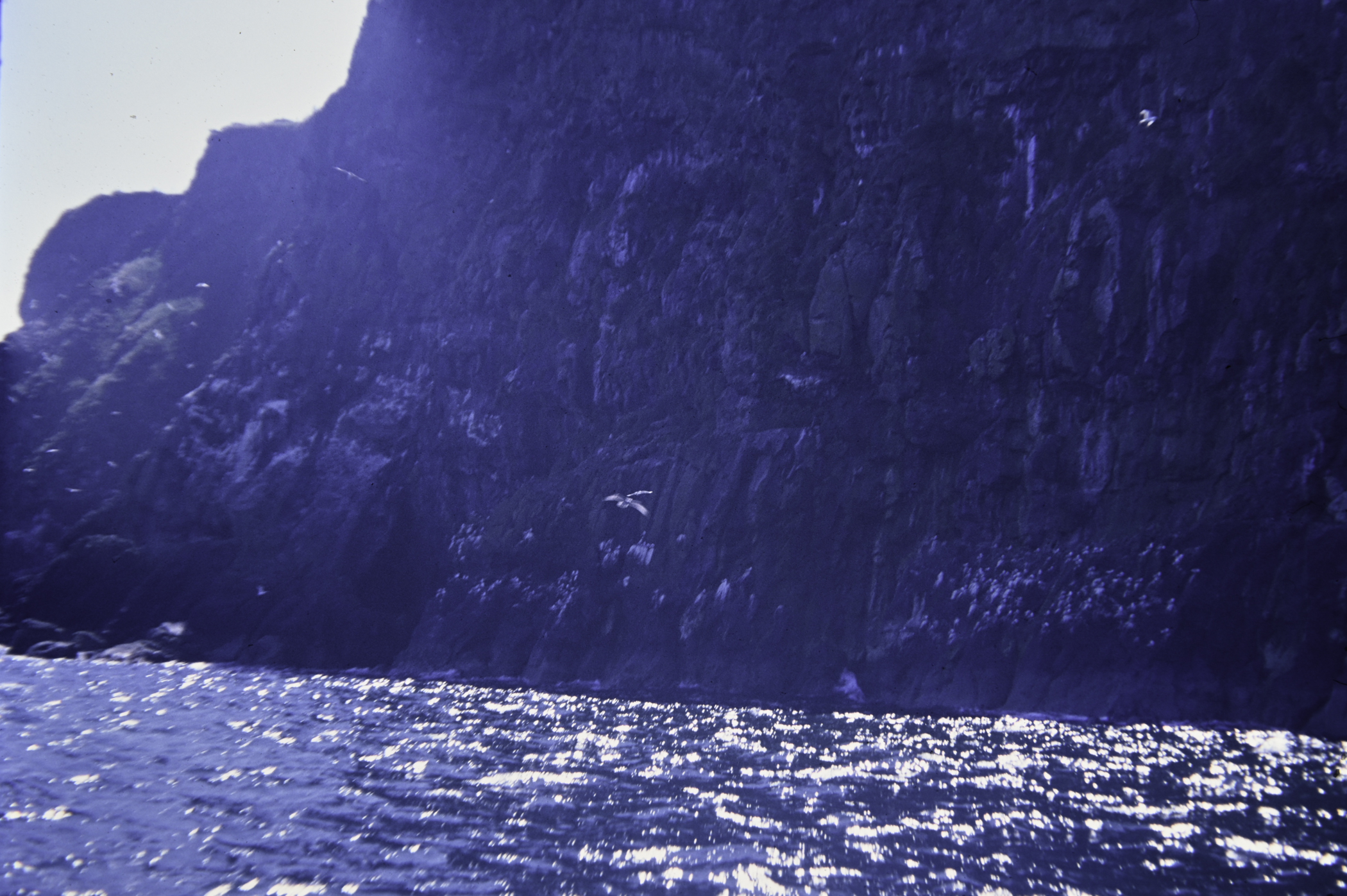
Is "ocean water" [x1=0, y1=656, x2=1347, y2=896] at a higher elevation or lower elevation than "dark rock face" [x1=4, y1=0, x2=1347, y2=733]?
lower

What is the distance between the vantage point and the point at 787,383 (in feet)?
166

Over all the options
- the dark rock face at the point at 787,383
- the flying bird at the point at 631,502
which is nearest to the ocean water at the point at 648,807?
the dark rock face at the point at 787,383

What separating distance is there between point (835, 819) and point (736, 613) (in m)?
28.9

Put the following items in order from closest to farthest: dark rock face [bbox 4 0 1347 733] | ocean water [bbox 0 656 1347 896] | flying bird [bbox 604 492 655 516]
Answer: ocean water [bbox 0 656 1347 896], dark rock face [bbox 4 0 1347 733], flying bird [bbox 604 492 655 516]

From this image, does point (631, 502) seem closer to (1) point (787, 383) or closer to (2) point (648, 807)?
(1) point (787, 383)

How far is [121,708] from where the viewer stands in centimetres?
3319

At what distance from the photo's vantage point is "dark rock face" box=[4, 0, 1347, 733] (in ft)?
127

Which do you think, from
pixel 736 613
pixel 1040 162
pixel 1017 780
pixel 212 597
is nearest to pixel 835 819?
pixel 1017 780

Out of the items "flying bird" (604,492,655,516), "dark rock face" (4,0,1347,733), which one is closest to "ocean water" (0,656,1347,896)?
"dark rock face" (4,0,1347,733)

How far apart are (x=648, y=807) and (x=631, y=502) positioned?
108ft

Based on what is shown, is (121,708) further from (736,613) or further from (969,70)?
(969,70)

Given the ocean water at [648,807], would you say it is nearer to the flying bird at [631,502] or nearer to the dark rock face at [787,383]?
the dark rock face at [787,383]

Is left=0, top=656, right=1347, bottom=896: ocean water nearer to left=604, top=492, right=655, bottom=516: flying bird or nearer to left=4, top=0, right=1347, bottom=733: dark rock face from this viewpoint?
left=4, top=0, right=1347, bottom=733: dark rock face

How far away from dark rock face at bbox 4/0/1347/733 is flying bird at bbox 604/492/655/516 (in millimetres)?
553
